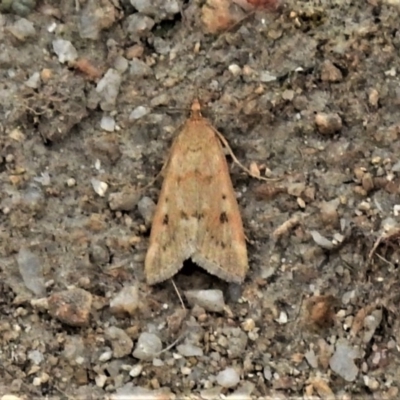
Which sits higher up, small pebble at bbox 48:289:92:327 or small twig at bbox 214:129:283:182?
small twig at bbox 214:129:283:182

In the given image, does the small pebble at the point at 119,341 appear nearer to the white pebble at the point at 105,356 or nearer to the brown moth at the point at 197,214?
the white pebble at the point at 105,356

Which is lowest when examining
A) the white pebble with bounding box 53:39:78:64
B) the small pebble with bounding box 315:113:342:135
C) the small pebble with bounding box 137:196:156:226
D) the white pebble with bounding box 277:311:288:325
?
the white pebble with bounding box 277:311:288:325

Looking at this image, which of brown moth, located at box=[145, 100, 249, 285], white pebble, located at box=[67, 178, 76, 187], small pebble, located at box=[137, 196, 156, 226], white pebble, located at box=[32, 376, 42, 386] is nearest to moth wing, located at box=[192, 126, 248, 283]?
brown moth, located at box=[145, 100, 249, 285]

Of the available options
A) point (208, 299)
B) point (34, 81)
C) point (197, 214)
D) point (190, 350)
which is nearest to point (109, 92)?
point (34, 81)

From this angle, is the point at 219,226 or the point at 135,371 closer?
the point at 135,371

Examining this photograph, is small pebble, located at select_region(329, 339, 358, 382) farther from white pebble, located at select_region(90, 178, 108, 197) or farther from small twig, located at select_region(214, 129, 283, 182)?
white pebble, located at select_region(90, 178, 108, 197)

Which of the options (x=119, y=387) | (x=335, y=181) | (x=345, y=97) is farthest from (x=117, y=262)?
(x=345, y=97)

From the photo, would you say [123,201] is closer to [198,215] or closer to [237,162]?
[198,215]

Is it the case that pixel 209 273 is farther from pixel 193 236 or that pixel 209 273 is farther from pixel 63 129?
pixel 63 129
